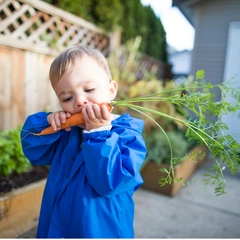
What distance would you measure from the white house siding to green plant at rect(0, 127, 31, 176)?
53.7 inches

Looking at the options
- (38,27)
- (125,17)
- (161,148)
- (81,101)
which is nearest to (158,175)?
(161,148)

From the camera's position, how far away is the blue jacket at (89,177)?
2.76ft

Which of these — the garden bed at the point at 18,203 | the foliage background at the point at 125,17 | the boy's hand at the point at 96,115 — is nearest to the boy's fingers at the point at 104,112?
the boy's hand at the point at 96,115

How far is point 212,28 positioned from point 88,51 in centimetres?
54

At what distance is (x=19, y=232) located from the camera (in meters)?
1.65

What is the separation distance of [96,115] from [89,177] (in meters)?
0.22

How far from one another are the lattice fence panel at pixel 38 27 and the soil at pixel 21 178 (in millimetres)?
1168

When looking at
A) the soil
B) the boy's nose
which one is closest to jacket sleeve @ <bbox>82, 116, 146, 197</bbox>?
the boy's nose

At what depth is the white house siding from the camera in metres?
1.01

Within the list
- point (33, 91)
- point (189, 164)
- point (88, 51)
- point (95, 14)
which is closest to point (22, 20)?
point (33, 91)

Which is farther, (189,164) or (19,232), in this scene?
(189,164)

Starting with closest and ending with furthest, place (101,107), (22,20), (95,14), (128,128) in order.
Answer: (101,107)
(128,128)
(22,20)
(95,14)

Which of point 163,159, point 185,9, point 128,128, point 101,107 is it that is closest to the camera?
point 101,107

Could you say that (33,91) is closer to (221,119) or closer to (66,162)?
(66,162)
